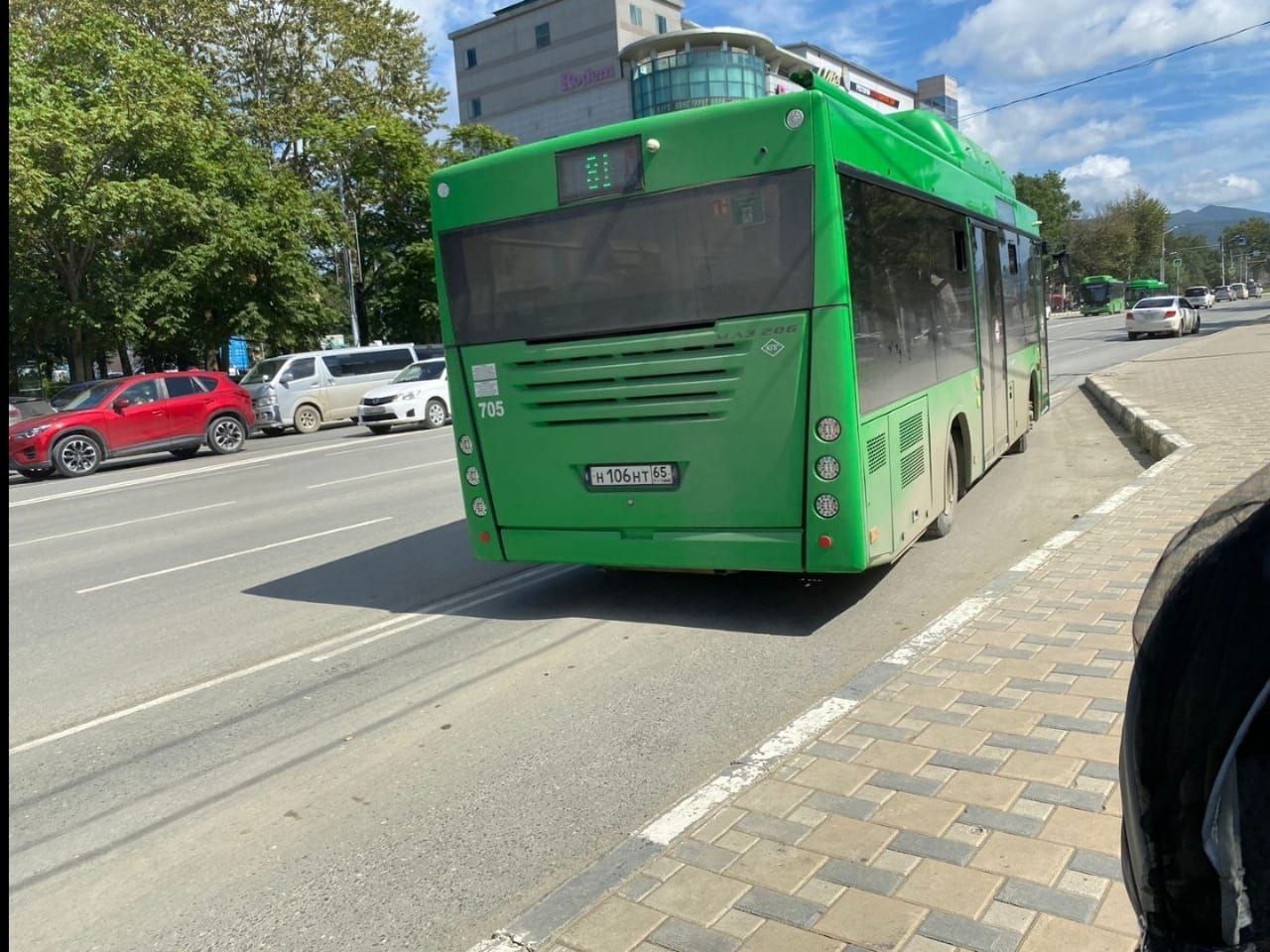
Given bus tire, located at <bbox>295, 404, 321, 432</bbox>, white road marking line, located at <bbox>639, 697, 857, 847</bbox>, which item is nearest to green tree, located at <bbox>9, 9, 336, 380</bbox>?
bus tire, located at <bbox>295, 404, 321, 432</bbox>

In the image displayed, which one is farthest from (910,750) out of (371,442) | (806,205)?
(371,442)

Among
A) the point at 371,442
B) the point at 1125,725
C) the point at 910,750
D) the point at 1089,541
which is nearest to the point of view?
the point at 1125,725

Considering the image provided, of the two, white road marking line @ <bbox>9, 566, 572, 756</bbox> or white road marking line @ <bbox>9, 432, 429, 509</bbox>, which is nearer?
white road marking line @ <bbox>9, 566, 572, 756</bbox>

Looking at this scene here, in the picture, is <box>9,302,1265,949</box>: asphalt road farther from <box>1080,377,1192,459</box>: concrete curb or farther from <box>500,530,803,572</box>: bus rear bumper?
<box>1080,377,1192,459</box>: concrete curb

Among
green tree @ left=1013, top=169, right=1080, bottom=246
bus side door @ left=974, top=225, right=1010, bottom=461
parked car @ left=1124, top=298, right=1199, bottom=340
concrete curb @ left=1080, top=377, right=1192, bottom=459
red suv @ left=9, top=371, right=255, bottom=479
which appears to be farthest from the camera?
green tree @ left=1013, top=169, right=1080, bottom=246

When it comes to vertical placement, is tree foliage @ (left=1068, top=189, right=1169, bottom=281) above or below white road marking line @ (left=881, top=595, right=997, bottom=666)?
above

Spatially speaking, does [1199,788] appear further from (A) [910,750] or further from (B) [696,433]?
(B) [696,433]

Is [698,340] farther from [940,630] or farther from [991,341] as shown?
[991,341]

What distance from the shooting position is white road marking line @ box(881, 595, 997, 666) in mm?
5156

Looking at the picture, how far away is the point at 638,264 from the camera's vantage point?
21.0 ft

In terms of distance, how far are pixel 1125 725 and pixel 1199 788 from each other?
13cm

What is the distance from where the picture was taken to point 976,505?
9.84 m

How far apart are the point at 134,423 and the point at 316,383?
6.37 metres

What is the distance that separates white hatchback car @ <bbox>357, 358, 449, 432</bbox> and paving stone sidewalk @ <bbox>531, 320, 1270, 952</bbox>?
19426 millimetres
